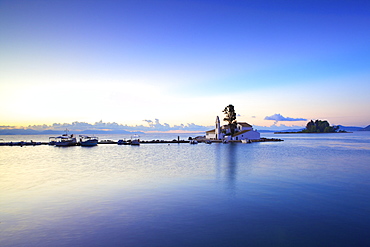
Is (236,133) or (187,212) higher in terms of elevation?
(236,133)

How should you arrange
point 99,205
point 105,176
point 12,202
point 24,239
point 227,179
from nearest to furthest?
point 24,239
point 99,205
point 12,202
point 227,179
point 105,176

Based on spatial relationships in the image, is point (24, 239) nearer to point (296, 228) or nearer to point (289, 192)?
point (296, 228)

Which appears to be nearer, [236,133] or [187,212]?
[187,212]

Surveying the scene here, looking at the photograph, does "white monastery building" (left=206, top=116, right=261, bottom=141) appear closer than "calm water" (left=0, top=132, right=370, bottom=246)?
No

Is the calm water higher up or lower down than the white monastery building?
lower down

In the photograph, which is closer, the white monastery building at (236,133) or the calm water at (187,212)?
the calm water at (187,212)

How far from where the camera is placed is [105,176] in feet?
95.5

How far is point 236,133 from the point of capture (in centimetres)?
10469

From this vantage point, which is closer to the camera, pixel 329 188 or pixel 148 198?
pixel 148 198

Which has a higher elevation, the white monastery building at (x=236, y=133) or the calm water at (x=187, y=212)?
the white monastery building at (x=236, y=133)

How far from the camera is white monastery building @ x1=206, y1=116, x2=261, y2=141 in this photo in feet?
335

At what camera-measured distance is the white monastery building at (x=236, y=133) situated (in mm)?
102188

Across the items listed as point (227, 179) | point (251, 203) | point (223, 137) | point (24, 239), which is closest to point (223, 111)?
point (223, 137)

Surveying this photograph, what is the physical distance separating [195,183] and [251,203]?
8.08 meters
